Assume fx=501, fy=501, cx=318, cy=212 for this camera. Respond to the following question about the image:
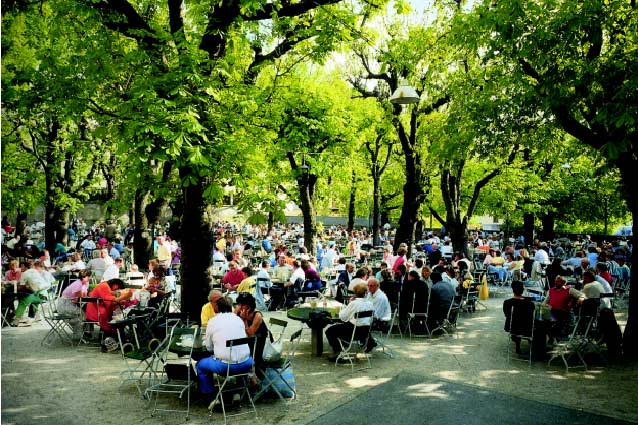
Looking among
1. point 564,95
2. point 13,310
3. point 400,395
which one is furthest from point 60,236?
point 564,95

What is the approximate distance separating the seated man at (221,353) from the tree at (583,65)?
5.58 metres

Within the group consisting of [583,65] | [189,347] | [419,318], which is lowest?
[419,318]

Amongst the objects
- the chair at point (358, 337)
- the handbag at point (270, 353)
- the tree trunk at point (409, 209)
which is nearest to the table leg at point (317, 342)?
the chair at point (358, 337)

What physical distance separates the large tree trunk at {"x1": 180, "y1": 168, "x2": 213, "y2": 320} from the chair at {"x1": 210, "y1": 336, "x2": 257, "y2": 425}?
360 centimetres

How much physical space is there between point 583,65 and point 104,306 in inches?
395

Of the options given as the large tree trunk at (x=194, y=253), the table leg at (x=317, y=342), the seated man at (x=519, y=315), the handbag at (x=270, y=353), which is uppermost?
the large tree trunk at (x=194, y=253)

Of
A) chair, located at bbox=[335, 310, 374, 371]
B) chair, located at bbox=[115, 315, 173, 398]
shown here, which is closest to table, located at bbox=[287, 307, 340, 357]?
chair, located at bbox=[335, 310, 374, 371]

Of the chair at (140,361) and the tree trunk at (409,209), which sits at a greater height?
the tree trunk at (409,209)

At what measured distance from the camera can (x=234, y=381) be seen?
6.95 m

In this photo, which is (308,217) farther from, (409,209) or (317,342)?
(317,342)

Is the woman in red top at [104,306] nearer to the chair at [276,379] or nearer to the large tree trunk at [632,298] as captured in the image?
the chair at [276,379]

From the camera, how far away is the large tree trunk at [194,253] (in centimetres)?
1036

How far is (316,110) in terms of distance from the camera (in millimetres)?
18656

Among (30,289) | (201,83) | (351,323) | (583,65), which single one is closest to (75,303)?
(30,289)
